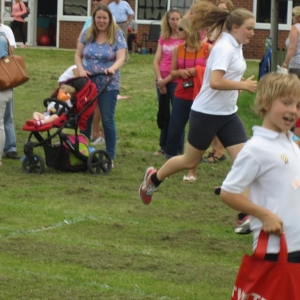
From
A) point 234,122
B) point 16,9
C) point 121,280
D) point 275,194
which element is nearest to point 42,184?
point 234,122

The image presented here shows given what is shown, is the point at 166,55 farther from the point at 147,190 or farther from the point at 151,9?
the point at 151,9

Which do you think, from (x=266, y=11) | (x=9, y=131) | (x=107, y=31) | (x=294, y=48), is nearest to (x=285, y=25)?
(x=266, y=11)

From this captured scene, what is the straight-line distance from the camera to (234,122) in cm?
789

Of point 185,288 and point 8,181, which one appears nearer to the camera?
point 185,288

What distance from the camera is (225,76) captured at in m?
7.73

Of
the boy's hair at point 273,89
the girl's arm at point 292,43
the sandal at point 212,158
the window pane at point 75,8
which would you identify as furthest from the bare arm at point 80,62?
the window pane at point 75,8

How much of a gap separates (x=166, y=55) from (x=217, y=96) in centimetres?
370

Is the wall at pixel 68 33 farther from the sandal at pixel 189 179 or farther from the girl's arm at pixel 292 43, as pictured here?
the sandal at pixel 189 179

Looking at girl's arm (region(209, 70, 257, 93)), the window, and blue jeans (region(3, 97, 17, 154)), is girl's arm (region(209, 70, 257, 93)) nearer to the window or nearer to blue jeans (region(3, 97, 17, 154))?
blue jeans (region(3, 97, 17, 154))

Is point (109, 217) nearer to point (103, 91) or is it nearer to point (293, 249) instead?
point (103, 91)

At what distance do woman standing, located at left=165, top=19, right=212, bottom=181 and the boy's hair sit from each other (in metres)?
6.06

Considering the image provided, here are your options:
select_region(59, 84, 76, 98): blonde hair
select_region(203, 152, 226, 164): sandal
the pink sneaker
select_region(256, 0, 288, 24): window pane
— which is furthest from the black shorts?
select_region(256, 0, 288, 24): window pane

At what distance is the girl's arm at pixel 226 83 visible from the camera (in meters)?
7.12

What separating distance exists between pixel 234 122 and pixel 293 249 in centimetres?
395
